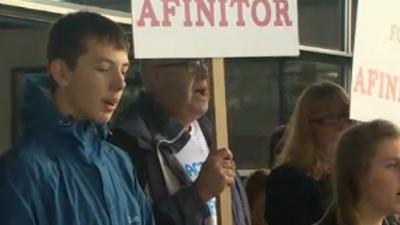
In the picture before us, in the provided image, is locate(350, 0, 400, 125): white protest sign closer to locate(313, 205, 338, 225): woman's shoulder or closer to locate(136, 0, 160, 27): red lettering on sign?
locate(313, 205, 338, 225): woman's shoulder

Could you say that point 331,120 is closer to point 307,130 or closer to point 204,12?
point 307,130

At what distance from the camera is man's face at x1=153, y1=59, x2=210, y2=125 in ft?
9.72

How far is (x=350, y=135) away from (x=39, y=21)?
1.57m

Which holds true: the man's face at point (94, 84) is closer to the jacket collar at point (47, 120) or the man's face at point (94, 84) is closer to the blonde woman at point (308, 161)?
the jacket collar at point (47, 120)

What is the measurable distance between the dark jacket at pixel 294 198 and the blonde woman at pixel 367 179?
1.41 feet

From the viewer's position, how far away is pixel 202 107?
9.74ft

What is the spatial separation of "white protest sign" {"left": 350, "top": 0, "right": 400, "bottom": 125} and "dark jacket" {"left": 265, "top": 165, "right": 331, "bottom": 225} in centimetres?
28

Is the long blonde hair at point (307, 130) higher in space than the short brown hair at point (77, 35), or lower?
lower

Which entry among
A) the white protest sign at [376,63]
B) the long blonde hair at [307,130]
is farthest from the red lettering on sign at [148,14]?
the long blonde hair at [307,130]

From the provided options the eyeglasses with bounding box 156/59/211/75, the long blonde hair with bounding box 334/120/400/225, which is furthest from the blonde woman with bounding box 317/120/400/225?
the eyeglasses with bounding box 156/59/211/75

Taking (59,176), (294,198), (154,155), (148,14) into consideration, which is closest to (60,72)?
(59,176)

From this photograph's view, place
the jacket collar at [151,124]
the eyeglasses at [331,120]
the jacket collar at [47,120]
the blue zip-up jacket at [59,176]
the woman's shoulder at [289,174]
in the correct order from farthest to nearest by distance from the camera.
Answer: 1. the eyeglasses at [331,120]
2. the woman's shoulder at [289,174]
3. the jacket collar at [151,124]
4. the jacket collar at [47,120]
5. the blue zip-up jacket at [59,176]

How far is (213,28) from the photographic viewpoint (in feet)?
9.23

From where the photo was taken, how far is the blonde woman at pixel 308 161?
3.22 m
